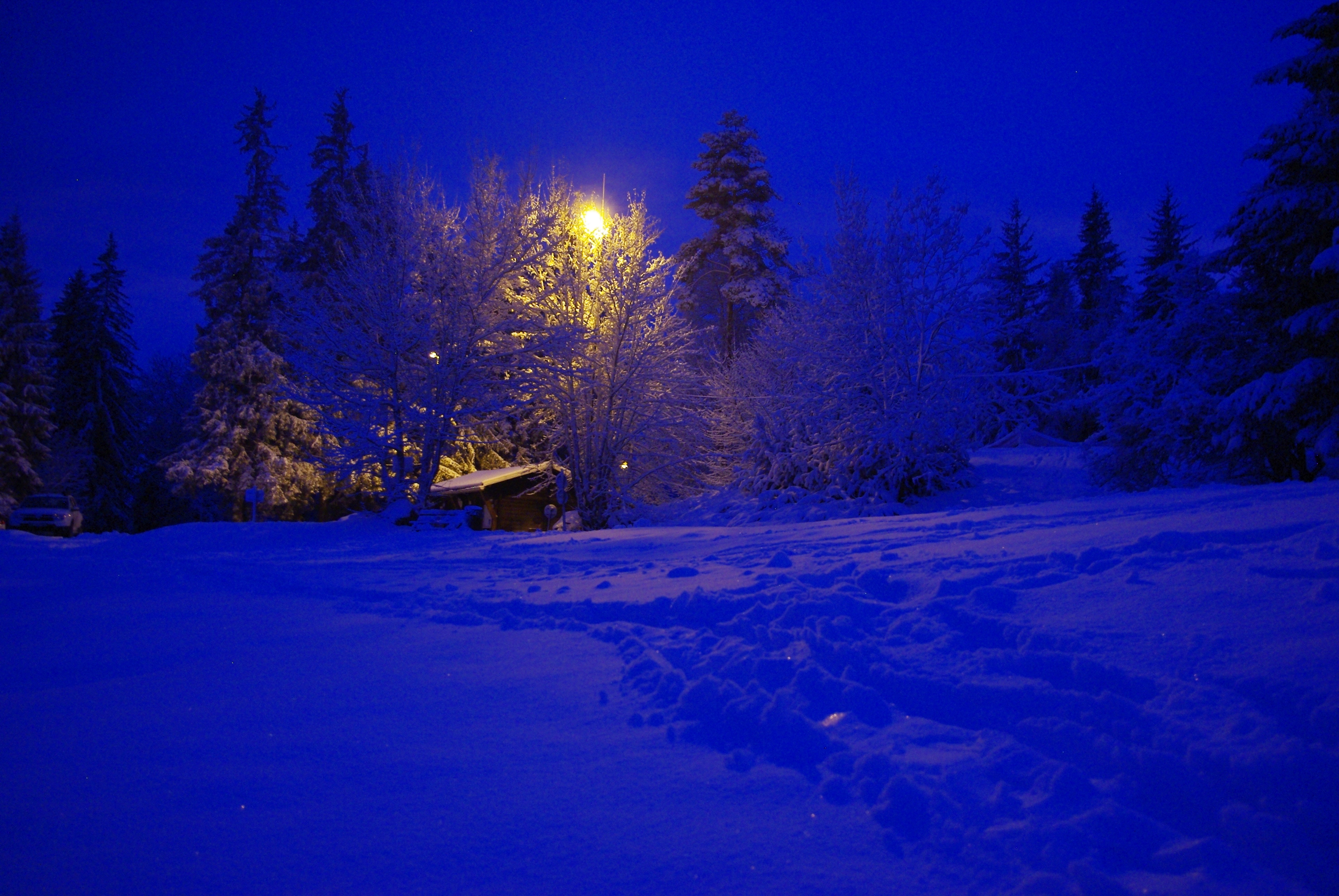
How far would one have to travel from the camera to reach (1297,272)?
1298 cm

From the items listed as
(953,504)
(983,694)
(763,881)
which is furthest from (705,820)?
(953,504)

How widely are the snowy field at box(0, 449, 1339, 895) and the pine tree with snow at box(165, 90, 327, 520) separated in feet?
74.4

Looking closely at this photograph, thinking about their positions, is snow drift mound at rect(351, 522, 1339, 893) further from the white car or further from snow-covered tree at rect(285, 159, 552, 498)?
the white car

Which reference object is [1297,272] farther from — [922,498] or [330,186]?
[330,186]

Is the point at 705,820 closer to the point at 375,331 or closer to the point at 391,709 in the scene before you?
the point at 391,709

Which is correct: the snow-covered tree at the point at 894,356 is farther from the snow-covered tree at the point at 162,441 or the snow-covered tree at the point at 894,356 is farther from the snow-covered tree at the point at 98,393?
the snow-covered tree at the point at 98,393

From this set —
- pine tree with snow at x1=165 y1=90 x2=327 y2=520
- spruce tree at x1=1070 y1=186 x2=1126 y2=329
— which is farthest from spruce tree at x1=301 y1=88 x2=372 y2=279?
spruce tree at x1=1070 y1=186 x2=1126 y2=329

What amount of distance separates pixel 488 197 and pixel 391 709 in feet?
50.4

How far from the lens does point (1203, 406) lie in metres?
14.2

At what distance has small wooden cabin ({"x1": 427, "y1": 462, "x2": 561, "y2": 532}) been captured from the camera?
65.2 ft

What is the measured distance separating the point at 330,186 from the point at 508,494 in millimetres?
14528

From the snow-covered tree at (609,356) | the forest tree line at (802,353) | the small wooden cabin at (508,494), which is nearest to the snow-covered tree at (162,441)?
the small wooden cabin at (508,494)

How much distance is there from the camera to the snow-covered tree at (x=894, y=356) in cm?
1509

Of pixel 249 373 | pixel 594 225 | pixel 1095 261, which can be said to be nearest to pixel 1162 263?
pixel 1095 261
